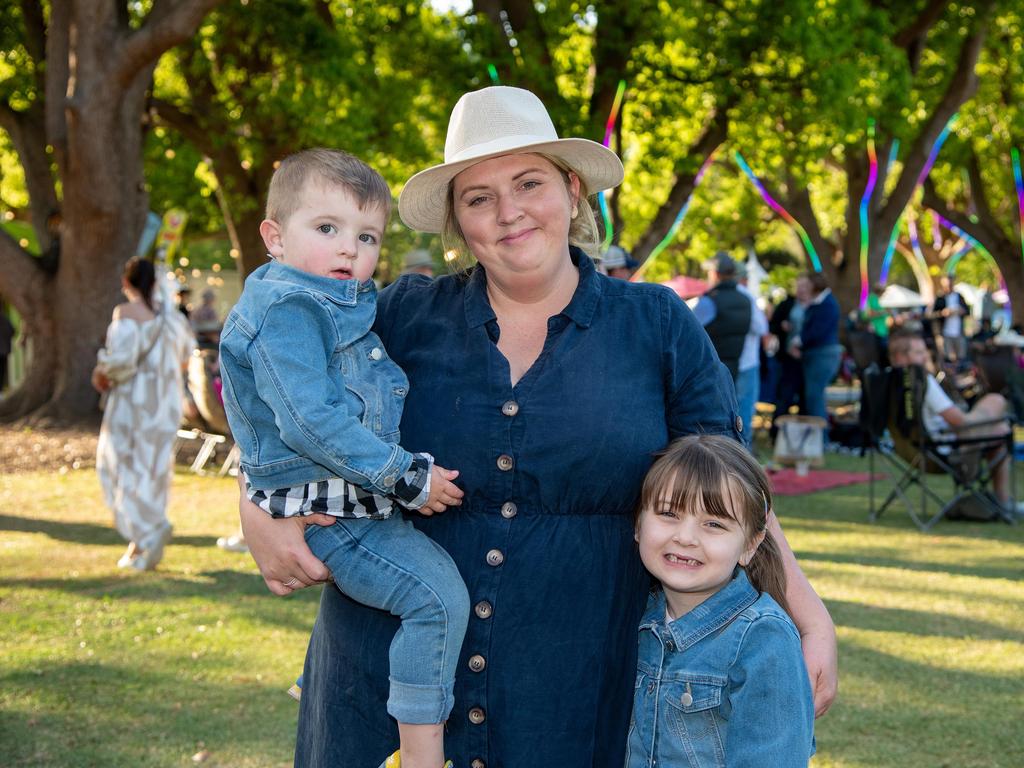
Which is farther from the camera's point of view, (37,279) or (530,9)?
(530,9)

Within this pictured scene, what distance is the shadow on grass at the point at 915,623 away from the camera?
6418mm

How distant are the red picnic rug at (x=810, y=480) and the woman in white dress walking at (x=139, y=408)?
19.4ft

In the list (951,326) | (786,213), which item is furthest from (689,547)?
(786,213)

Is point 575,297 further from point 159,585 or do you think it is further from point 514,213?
point 159,585

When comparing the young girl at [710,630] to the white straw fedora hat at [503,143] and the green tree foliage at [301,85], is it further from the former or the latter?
the green tree foliage at [301,85]

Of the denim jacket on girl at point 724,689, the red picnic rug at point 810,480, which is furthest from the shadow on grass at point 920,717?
the red picnic rug at point 810,480

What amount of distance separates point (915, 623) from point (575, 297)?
4.82 metres

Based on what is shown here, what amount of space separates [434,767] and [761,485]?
904mm

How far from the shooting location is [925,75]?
2300cm

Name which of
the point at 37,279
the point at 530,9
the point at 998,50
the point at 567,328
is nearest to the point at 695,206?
the point at 998,50

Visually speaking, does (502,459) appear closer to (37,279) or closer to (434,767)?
(434,767)

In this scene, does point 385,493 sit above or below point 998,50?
below

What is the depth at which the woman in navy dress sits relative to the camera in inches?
96.0

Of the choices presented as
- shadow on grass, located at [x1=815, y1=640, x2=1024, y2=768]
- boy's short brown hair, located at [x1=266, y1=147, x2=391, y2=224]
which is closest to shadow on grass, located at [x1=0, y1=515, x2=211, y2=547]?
shadow on grass, located at [x1=815, y1=640, x2=1024, y2=768]
